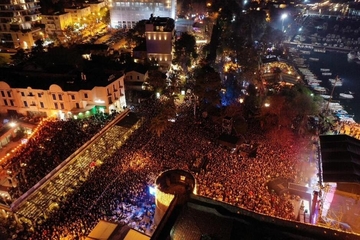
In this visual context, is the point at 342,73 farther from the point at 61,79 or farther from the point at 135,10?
the point at 61,79

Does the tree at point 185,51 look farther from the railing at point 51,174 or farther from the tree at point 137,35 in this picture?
the railing at point 51,174

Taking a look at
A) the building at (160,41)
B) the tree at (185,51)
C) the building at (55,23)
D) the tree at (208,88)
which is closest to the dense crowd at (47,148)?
the tree at (208,88)

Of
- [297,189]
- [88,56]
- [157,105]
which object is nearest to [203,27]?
[88,56]

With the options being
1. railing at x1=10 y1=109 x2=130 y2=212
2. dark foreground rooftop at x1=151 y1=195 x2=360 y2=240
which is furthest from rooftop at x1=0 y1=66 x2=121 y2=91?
dark foreground rooftop at x1=151 y1=195 x2=360 y2=240

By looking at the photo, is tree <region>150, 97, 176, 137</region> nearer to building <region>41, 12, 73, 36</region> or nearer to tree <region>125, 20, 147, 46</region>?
tree <region>125, 20, 147, 46</region>

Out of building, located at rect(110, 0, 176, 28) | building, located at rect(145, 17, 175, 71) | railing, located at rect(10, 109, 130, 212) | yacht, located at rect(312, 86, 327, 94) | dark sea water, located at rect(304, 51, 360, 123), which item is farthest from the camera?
building, located at rect(110, 0, 176, 28)

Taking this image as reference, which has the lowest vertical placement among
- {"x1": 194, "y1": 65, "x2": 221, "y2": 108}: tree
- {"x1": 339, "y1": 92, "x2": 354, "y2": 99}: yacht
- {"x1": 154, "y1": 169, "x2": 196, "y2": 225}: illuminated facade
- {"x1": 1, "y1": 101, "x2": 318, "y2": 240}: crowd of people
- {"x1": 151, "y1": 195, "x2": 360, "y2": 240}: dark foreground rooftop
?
{"x1": 339, "y1": 92, "x2": 354, "y2": 99}: yacht

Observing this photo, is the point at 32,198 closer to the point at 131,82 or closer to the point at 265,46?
the point at 131,82
